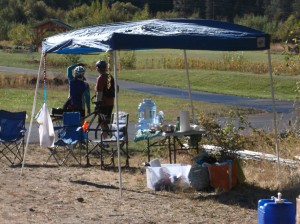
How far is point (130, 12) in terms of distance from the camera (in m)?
90.9

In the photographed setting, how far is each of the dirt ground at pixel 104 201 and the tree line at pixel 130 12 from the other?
58.8 meters

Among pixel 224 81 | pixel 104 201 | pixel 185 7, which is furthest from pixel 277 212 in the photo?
pixel 185 7

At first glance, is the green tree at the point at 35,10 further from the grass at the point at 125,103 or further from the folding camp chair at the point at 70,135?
the folding camp chair at the point at 70,135

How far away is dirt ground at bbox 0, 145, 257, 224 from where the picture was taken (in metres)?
9.77

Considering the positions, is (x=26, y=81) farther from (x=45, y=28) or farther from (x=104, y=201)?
(x=45, y=28)

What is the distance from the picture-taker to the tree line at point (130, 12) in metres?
77.0

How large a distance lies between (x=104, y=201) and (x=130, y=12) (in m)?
81.1

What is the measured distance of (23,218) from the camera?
380 inches

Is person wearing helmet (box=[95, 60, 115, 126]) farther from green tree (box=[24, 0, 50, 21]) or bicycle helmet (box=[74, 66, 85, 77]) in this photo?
green tree (box=[24, 0, 50, 21])

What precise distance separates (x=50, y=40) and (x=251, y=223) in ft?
16.0

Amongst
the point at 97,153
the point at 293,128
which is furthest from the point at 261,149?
the point at 97,153

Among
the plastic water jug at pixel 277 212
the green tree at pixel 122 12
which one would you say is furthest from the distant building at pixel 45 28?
the plastic water jug at pixel 277 212

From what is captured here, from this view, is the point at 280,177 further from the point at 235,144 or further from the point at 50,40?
the point at 50,40

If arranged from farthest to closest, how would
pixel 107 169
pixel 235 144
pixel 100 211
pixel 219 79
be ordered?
pixel 219 79, pixel 107 169, pixel 235 144, pixel 100 211
